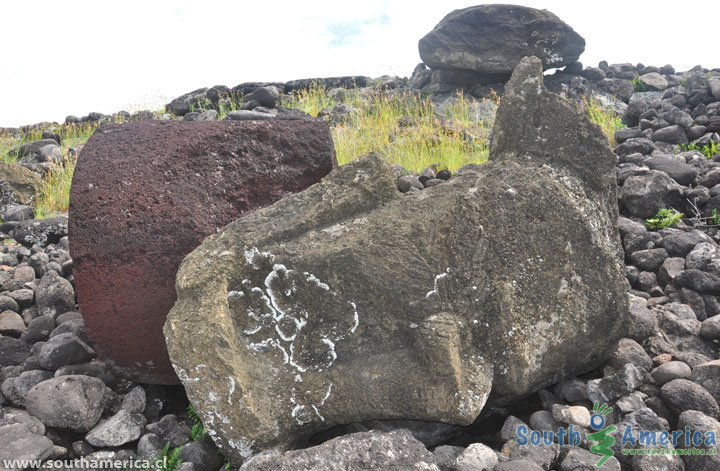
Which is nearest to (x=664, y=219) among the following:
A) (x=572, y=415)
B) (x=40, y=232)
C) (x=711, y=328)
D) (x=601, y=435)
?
A: (x=711, y=328)

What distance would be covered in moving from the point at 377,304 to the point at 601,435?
1170mm

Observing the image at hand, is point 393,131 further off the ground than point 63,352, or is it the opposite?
point 393,131

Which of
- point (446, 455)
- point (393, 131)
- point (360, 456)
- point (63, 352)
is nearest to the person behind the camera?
point (360, 456)

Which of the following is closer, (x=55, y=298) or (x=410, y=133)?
(x=55, y=298)

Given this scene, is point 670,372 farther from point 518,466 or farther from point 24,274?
point 24,274

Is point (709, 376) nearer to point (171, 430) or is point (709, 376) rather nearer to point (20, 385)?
point (171, 430)

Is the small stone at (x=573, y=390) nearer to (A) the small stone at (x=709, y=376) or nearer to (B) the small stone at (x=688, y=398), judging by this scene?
(B) the small stone at (x=688, y=398)

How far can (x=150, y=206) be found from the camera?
3.16 metres

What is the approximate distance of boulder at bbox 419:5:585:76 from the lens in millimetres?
11766

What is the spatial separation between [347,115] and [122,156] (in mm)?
7206

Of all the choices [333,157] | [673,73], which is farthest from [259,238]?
[673,73]

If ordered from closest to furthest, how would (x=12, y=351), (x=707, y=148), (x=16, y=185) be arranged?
(x=12, y=351) < (x=707, y=148) < (x=16, y=185)

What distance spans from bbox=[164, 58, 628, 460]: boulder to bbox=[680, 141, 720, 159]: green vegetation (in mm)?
4491

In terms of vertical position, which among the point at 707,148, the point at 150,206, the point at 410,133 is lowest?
the point at 707,148
